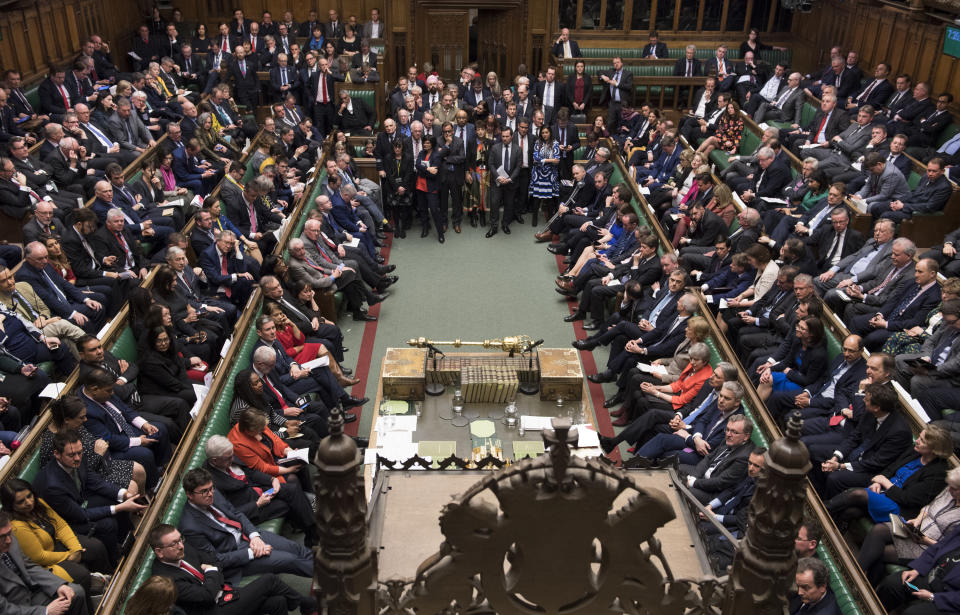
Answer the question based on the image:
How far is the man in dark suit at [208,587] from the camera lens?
13.7 feet

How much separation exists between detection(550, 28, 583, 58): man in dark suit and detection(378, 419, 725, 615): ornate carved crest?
13.7 m

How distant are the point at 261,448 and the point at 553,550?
3952 mm

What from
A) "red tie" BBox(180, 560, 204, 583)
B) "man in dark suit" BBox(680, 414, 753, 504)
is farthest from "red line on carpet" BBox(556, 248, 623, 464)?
"red tie" BBox(180, 560, 204, 583)

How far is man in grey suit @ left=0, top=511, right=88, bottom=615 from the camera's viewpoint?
12.8ft

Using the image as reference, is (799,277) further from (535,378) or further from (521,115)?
(521,115)

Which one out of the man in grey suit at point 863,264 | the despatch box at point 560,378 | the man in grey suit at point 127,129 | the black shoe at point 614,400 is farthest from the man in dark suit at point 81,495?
the man in grey suit at point 127,129

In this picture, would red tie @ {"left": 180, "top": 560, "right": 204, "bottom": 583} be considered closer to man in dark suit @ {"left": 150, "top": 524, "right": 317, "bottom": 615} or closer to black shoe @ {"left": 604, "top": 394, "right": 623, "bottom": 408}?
man in dark suit @ {"left": 150, "top": 524, "right": 317, "bottom": 615}

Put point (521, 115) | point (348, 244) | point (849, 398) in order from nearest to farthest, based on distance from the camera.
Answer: point (849, 398), point (348, 244), point (521, 115)

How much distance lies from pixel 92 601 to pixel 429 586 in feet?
11.2

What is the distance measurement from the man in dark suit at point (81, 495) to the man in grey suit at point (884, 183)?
780 centimetres

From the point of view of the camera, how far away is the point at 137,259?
7941mm

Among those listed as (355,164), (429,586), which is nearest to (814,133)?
(355,164)

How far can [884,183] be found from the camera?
870 cm

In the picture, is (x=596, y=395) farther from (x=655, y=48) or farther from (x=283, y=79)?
(x=655, y=48)
